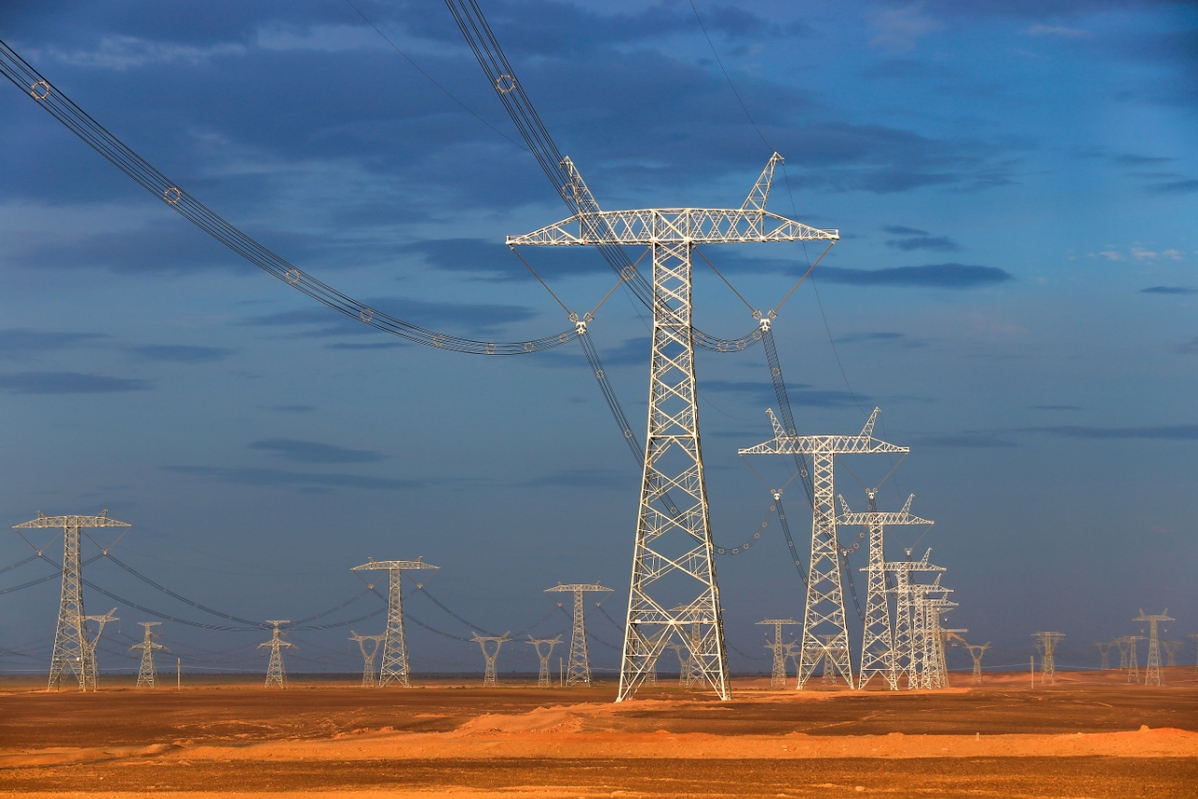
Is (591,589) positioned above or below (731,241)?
below

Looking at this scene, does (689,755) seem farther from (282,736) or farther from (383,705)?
(383,705)

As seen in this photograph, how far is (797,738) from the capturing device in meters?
40.4

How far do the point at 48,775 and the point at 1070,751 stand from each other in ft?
90.3

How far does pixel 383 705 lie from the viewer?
7750 cm

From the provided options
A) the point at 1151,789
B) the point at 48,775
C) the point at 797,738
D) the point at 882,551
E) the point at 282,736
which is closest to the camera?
the point at 1151,789

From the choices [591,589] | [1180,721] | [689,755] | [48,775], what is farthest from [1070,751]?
[591,589]

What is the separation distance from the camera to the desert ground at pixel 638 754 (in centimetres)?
2841

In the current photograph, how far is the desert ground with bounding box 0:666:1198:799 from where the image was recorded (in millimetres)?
28406

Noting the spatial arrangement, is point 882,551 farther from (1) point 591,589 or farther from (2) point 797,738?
(2) point 797,738

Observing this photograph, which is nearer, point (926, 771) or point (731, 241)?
point (926, 771)

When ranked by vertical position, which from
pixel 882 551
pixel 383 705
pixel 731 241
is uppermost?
pixel 731 241

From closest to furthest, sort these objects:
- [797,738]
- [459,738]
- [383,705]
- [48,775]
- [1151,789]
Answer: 1. [1151,789]
2. [48,775]
3. [797,738]
4. [459,738]
5. [383,705]

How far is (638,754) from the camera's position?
36.8 meters

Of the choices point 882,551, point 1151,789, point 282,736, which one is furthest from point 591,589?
point 1151,789
